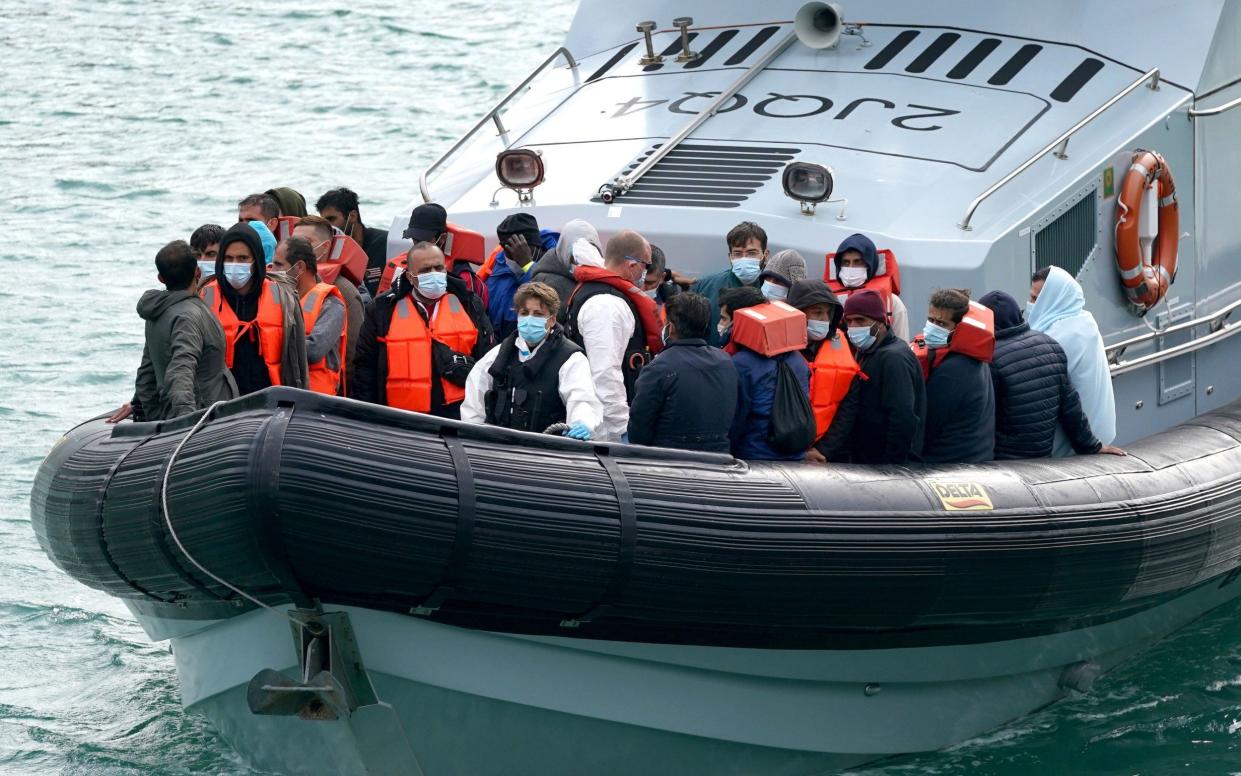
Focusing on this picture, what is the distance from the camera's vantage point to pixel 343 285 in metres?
6.58

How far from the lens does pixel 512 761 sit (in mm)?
5453

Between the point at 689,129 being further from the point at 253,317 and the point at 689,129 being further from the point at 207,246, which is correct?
the point at 253,317

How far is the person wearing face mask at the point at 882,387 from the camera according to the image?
575cm

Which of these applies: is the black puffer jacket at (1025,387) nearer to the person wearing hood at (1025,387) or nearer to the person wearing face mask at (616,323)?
the person wearing hood at (1025,387)

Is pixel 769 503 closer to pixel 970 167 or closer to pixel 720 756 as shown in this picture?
pixel 720 756

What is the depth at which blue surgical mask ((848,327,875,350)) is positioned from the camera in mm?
5828

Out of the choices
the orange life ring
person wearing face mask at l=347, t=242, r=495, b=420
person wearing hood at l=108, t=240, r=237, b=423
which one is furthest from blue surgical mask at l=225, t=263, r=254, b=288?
the orange life ring

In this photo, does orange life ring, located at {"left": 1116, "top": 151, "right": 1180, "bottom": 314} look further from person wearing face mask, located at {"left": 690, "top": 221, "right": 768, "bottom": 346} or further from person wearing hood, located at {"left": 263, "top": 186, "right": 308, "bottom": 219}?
person wearing hood, located at {"left": 263, "top": 186, "right": 308, "bottom": 219}

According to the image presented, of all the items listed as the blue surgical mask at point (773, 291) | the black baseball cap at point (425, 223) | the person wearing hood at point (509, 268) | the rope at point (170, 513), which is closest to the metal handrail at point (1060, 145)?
the blue surgical mask at point (773, 291)

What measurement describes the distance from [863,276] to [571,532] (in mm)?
1702

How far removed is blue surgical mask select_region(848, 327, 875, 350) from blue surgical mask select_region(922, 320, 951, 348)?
0.21m

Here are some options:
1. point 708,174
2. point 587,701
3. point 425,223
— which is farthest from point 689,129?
point 587,701

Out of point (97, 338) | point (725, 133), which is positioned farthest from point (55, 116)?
point (725, 133)

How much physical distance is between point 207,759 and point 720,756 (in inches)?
76.1
